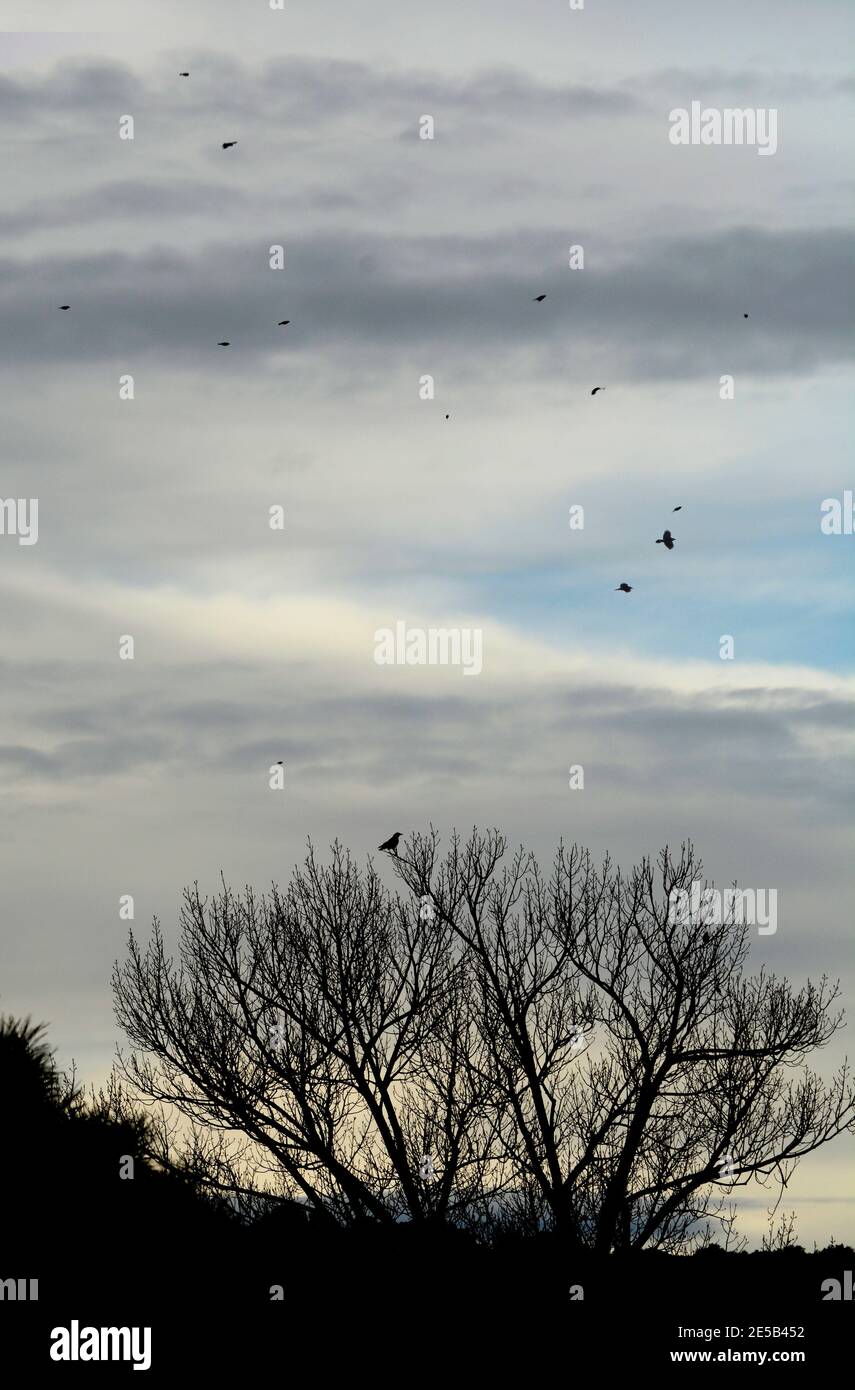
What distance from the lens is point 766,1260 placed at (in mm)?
25250
